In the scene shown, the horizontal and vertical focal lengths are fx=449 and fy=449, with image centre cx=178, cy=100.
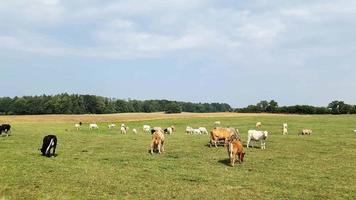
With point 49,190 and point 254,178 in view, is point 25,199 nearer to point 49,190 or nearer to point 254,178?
point 49,190

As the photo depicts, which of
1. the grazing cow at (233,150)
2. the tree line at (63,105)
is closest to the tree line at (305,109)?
the tree line at (63,105)

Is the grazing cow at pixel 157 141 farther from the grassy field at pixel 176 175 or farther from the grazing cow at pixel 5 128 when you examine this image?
the grazing cow at pixel 5 128

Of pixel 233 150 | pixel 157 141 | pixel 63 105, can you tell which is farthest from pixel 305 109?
pixel 233 150

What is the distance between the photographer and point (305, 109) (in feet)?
388

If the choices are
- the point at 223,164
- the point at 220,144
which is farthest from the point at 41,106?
the point at 223,164

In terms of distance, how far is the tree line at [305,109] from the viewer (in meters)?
118

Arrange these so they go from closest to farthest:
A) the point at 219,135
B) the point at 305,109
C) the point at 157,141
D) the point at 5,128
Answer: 1. the point at 157,141
2. the point at 219,135
3. the point at 5,128
4. the point at 305,109

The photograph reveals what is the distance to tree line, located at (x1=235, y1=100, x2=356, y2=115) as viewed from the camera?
118 metres

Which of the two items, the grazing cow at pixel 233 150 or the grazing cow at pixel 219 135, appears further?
the grazing cow at pixel 219 135

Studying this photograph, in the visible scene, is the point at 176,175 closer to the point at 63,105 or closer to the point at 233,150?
the point at 233,150

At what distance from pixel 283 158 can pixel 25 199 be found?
17064mm

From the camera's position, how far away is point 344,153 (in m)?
30.9

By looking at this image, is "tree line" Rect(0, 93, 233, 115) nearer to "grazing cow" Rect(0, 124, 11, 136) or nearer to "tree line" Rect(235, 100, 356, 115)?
"tree line" Rect(235, 100, 356, 115)

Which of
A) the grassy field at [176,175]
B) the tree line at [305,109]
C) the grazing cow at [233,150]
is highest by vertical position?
the tree line at [305,109]
